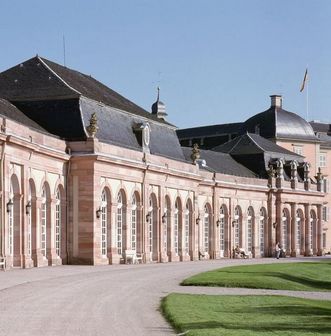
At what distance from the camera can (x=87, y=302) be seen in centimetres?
2414

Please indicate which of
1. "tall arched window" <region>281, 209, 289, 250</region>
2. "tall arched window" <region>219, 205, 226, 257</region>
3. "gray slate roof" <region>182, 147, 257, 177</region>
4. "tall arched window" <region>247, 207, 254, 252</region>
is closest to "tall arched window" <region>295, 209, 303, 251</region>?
"tall arched window" <region>281, 209, 289, 250</region>

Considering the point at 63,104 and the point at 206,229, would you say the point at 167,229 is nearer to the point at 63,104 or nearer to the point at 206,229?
the point at 206,229

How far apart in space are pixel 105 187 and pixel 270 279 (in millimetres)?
16925

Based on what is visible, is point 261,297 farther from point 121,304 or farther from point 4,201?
point 4,201

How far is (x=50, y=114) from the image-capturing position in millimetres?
52719

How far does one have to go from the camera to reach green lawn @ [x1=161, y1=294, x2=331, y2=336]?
1906 centimetres

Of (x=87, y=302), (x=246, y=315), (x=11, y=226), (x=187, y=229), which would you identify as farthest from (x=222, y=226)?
(x=246, y=315)

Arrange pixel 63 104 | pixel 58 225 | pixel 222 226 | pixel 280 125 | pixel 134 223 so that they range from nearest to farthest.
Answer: pixel 58 225 → pixel 63 104 → pixel 134 223 → pixel 222 226 → pixel 280 125

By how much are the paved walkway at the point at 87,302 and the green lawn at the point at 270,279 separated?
1.41 metres

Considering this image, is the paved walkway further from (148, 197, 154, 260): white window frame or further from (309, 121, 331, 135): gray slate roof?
(309, 121, 331, 135): gray slate roof

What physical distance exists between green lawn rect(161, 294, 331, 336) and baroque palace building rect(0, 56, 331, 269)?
57.5 ft

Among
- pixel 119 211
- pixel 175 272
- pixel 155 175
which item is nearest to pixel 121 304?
pixel 175 272

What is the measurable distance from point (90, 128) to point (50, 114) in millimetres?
2861

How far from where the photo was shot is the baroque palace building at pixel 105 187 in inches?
1797
